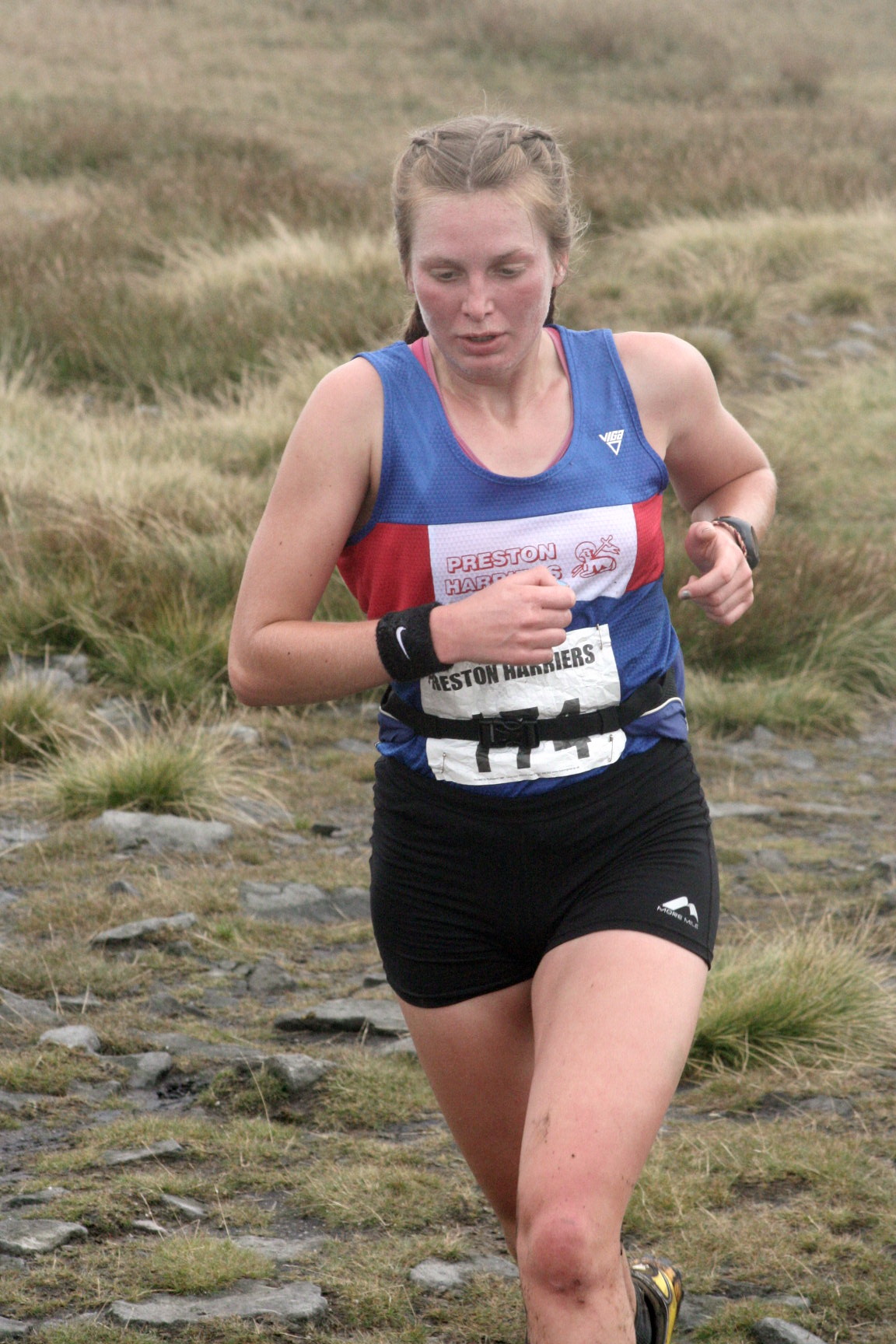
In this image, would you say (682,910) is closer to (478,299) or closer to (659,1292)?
(659,1292)

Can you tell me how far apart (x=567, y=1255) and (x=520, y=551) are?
963mm

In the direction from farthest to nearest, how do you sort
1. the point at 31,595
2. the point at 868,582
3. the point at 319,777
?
1. the point at 868,582
2. the point at 31,595
3. the point at 319,777

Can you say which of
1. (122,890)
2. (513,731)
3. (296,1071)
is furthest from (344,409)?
(122,890)

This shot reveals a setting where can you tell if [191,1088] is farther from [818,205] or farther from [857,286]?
[818,205]

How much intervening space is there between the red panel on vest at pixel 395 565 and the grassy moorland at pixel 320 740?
1254 millimetres

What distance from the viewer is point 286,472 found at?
2.36 metres

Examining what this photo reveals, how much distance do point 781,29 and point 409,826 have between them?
35.3 m

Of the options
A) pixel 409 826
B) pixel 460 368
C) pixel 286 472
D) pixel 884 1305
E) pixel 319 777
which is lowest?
pixel 319 777

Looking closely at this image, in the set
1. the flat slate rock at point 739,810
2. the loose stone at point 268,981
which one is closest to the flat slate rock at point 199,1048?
the loose stone at point 268,981

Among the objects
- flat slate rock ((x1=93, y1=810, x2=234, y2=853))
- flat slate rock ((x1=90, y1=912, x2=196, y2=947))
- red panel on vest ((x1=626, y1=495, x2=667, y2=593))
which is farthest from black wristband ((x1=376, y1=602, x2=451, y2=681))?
flat slate rock ((x1=93, y1=810, x2=234, y2=853))

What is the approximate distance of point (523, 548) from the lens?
7.64ft

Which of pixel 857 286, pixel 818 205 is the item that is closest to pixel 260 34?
pixel 818 205

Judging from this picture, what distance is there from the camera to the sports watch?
2568 millimetres

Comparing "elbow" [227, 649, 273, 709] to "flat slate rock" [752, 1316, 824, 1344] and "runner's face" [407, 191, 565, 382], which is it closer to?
"runner's face" [407, 191, 565, 382]
